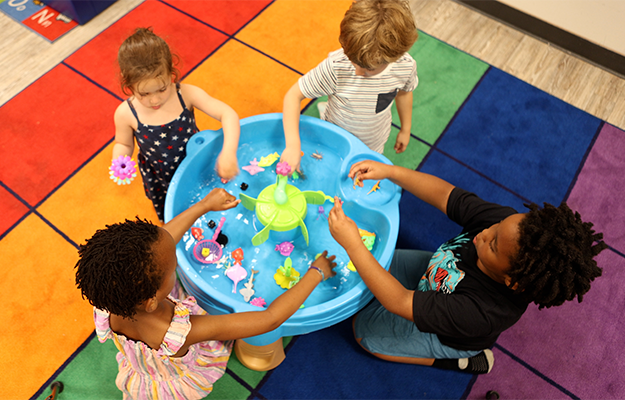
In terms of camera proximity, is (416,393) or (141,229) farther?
(416,393)

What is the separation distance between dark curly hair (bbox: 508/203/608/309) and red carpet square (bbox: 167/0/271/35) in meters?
1.71

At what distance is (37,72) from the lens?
187 cm

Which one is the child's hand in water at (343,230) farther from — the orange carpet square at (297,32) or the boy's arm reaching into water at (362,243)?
the orange carpet square at (297,32)

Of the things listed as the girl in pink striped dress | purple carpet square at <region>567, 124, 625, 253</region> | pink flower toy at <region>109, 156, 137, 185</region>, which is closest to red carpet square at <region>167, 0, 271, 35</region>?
pink flower toy at <region>109, 156, 137, 185</region>

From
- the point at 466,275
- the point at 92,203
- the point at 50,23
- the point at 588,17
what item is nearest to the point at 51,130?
the point at 92,203

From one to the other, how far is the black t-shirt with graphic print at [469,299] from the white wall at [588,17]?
1472mm

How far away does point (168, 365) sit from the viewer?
1043 mm

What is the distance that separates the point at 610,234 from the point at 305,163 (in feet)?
4.08

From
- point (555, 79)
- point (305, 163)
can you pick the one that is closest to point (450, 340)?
A: point (305, 163)

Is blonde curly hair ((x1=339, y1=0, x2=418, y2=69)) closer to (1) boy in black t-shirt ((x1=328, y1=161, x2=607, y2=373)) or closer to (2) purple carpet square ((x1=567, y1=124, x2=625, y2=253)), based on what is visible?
(1) boy in black t-shirt ((x1=328, y1=161, x2=607, y2=373))

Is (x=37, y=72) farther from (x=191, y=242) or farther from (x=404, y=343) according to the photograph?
(x=404, y=343)

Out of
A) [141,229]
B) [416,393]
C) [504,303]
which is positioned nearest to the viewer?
[141,229]

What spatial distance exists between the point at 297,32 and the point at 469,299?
1595 mm

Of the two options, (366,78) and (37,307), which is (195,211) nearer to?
(366,78)
